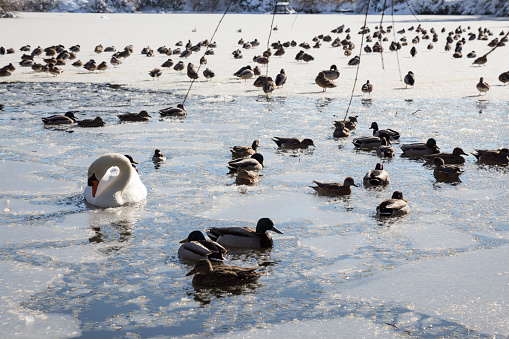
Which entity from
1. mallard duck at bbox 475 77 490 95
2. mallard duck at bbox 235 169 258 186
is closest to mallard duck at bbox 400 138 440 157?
mallard duck at bbox 235 169 258 186

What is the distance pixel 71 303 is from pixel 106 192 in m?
2.60

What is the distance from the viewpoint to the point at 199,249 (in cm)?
534

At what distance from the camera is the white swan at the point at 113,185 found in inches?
279

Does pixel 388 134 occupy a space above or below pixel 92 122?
above

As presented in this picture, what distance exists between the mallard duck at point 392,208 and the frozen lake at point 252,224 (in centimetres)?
10

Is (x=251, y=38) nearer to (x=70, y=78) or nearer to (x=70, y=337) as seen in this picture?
(x=70, y=78)

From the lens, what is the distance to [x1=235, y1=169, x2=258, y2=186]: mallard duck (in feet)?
26.2

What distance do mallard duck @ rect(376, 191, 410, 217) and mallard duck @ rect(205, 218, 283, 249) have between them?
1.42m

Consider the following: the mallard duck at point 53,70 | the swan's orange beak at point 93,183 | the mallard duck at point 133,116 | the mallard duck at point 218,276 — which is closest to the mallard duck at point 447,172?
the mallard duck at point 218,276

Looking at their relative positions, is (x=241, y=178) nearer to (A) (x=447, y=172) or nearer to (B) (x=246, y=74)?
(A) (x=447, y=172)

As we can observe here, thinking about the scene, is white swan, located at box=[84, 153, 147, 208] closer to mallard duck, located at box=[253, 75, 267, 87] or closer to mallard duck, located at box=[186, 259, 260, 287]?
mallard duck, located at box=[186, 259, 260, 287]

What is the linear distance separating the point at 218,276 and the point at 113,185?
2684mm

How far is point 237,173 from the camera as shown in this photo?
28.2ft

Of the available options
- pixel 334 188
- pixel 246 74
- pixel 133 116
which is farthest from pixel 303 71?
pixel 334 188
